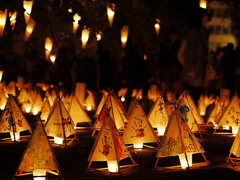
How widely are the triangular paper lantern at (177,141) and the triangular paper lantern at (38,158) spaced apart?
4.49 ft

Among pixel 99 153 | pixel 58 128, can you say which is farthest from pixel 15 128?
pixel 99 153

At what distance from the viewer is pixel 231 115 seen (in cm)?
965

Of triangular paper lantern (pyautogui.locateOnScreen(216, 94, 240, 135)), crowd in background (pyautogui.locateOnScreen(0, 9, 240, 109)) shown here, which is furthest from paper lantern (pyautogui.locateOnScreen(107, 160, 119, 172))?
crowd in background (pyautogui.locateOnScreen(0, 9, 240, 109))

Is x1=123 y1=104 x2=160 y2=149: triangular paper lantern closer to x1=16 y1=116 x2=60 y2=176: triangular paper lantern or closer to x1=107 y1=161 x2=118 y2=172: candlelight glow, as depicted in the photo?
x1=107 y1=161 x2=118 y2=172: candlelight glow

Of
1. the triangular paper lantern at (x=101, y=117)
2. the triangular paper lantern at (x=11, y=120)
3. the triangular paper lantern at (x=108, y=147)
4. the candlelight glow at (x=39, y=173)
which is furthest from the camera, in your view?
the triangular paper lantern at (x=101, y=117)

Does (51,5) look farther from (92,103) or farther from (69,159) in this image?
(69,159)

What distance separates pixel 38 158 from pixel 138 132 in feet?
7.10

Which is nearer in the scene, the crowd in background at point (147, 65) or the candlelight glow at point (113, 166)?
the candlelight glow at point (113, 166)

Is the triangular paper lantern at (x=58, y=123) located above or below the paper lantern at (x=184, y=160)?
above

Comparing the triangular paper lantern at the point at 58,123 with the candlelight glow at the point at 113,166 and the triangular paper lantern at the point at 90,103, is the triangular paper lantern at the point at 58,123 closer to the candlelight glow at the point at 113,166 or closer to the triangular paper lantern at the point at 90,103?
the candlelight glow at the point at 113,166

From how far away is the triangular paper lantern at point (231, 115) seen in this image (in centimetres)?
958

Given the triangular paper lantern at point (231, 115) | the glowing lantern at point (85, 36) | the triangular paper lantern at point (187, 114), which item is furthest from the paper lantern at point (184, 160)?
the glowing lantern at point (85, 36)

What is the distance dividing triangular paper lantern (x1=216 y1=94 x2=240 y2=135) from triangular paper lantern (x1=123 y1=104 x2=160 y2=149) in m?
1.98

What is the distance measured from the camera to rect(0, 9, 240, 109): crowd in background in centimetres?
1087
